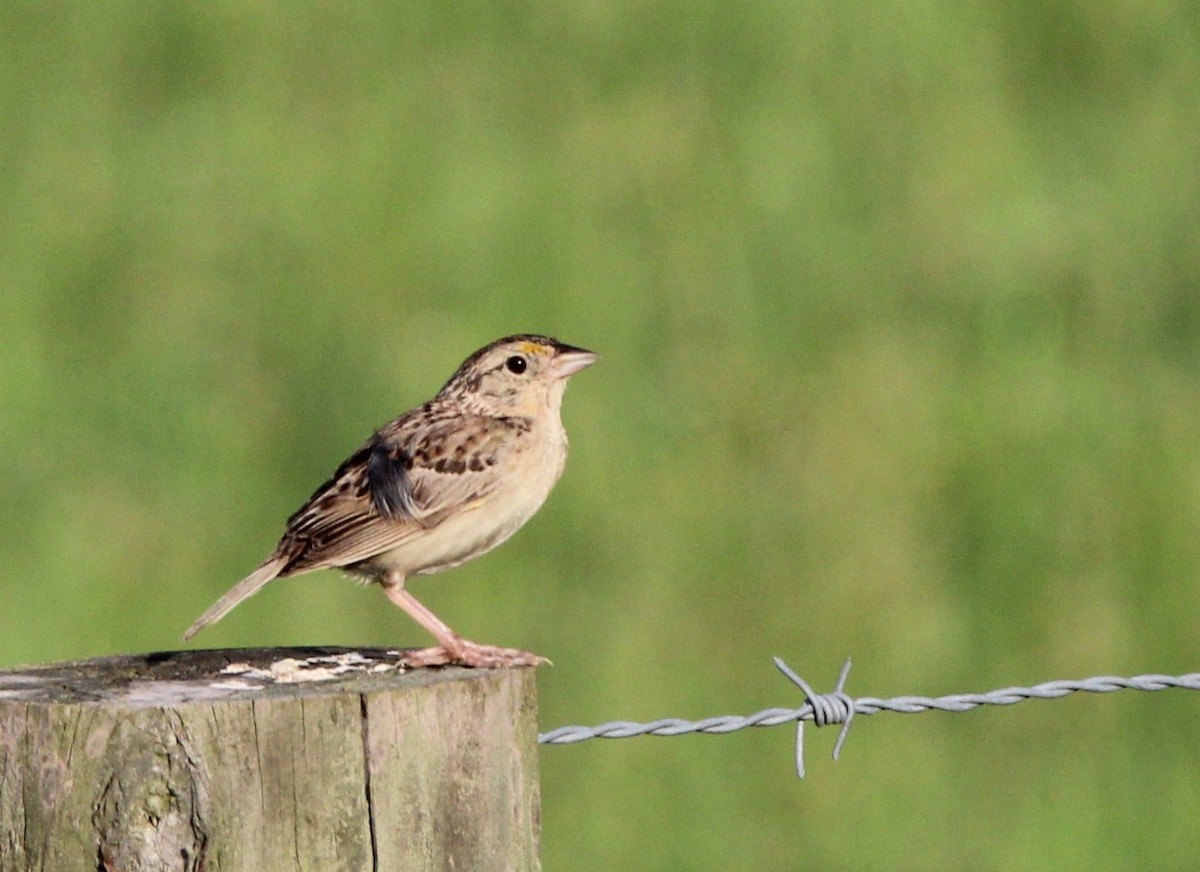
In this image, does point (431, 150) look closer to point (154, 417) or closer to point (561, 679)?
point (154, 417)

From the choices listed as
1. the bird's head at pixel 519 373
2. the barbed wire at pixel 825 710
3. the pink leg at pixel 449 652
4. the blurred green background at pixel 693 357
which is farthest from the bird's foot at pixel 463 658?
the blurred green background at pixel 693 357

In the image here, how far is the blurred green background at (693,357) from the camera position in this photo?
26.6 ft

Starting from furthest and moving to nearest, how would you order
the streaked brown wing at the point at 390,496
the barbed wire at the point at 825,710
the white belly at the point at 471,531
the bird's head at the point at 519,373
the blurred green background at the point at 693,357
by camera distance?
the blurred green background at the point at 693,357, the bird's head at the point at 519,373, the white belly at the point at 471,531, the streaked brown wing at the point at 390,496, the barbed wire at the point at 825,710

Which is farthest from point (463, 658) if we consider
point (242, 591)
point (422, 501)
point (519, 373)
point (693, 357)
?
point (693, 357)

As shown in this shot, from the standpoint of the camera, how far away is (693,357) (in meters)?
9.51

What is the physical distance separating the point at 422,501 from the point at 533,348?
886mm

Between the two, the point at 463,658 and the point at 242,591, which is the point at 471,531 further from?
the point at 463,658

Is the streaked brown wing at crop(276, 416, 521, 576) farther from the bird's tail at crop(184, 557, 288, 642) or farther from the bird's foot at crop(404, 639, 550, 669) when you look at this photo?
the bird's foot at crop(404, 639, 550, 669)

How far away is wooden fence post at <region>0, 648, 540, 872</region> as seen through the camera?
3482 mm

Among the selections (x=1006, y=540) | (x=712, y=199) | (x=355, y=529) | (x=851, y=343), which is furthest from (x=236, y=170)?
(x=355, y=529)

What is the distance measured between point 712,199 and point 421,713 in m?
6.86

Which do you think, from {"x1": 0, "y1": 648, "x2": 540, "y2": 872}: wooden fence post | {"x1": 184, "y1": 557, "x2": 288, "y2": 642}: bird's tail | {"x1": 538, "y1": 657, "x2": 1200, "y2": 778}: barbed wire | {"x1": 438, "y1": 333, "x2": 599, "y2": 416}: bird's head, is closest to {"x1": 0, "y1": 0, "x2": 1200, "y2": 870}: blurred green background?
{"x1": 438, "y1": 333, "x2": 599, "y2": 416}: bird's head

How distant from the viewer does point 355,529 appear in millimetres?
5902

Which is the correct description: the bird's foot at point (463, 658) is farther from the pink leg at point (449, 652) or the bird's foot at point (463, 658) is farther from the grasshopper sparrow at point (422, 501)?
the grasshopper sparrow at point (422, 501)
